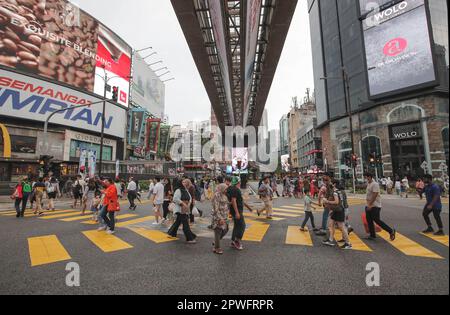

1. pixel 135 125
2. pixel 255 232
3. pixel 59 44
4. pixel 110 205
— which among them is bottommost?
pixel 255 232

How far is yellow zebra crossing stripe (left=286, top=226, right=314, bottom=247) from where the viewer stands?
6.41 meters

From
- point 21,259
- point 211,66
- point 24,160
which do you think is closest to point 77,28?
point 24,160

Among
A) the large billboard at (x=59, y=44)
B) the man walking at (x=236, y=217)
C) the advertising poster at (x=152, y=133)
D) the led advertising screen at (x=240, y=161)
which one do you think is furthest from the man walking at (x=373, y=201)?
the advertising poster at (x=152, y=133)

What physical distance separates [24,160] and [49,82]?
37.7 feet

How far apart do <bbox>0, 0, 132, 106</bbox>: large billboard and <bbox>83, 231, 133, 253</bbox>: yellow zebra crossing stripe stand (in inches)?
1306

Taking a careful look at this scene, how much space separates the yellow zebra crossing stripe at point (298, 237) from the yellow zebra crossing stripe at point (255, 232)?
2.54 ft

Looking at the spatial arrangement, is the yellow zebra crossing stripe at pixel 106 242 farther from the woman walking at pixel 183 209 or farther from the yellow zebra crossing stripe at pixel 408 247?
the yellow zebra crossing stripe at pixel 408 247

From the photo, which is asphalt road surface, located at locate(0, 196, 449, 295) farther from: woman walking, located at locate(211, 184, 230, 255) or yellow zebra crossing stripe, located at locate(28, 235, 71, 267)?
woman walking, located at locate(211, 184, 230, 255)

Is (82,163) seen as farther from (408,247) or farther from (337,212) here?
(408,247)

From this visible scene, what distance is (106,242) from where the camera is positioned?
6547 millimetres

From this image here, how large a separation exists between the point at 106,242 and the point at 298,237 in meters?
5.41

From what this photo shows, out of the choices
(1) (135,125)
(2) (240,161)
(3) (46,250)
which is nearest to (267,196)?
(3) (46,250)

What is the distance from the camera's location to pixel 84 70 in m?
38.6

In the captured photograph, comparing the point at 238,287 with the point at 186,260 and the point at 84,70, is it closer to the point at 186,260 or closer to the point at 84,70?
the point at 186,260
